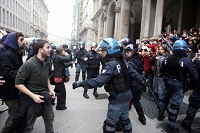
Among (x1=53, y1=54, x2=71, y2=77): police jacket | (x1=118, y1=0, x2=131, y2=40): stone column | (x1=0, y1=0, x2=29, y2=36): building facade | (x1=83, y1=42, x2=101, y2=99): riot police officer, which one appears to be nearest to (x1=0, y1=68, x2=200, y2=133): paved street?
(x1=83, y1=42, x2=101, y2=99): riot police officer

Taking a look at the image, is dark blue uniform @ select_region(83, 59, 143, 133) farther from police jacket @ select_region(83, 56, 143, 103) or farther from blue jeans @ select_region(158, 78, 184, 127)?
blue jeans @ select_region(158, 78, 184, 127)

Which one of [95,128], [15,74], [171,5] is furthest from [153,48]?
[171,5]

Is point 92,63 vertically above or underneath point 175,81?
above

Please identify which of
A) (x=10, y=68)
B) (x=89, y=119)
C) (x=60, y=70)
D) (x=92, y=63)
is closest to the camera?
(x=10, y=68)

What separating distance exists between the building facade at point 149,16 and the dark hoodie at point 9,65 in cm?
968

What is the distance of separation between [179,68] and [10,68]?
140 inches

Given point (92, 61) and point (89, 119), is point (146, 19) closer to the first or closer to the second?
point (92, 61)

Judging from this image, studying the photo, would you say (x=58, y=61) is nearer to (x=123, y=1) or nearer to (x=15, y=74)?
(x=15, y=74)

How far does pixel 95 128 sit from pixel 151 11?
10.9m

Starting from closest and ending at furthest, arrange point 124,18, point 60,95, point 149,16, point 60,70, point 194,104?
point 194,104
point 60,70
point 60,95
point 149,16
point 124,18

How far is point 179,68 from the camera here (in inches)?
146

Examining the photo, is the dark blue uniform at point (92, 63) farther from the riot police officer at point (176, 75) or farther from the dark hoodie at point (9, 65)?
the dark hoodie at point (9, 65)

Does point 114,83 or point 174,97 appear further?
point 174,97

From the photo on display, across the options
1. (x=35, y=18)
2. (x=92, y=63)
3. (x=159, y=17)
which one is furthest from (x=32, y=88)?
(x=35, y=18)
